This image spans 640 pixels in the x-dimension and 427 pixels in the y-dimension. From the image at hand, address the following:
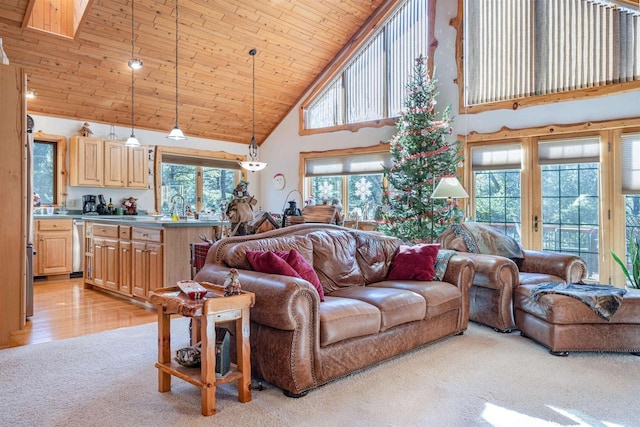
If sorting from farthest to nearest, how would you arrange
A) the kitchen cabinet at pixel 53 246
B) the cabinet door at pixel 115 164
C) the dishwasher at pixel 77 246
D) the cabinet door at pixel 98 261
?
the cabinet door at pixel 115 164, the dishwasher at pixel 77 246, the kitchen cabinet at pixel 53 246, the cabinet door at pixel 98 261

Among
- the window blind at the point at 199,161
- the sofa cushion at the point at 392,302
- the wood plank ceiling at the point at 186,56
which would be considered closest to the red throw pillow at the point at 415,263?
the sofa cushion at the point at 392,302

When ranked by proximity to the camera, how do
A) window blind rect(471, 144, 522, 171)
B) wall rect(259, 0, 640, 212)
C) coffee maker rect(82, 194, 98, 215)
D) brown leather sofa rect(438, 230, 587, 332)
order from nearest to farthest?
brown leather sofa rect(438, 230, 587, 332) < wall rect(259, 0, 640, 212) < window blind rect(471, 144, 522, 171) < coffee maker rect(82, 194, 98, 215)

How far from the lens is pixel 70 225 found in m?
6.64

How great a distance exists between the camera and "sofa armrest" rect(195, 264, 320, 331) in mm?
2441

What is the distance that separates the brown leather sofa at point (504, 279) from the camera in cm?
385

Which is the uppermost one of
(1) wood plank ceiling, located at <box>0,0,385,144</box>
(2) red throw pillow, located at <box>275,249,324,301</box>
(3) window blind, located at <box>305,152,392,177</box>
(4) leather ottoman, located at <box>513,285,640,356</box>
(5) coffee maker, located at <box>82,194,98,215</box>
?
(1) wood plank ceiling, located at <box>0,0,385,144</box>

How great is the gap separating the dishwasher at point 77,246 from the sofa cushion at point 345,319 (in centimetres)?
536

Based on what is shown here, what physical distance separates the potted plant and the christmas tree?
6.34 ft

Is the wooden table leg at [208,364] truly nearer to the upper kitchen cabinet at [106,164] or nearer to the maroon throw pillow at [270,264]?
the maroon throw pillow at [270,264]

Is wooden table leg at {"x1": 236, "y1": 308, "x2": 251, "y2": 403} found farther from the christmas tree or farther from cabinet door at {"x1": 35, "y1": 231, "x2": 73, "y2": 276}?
cabinet door at {"x1": 35, "y1": 231, "x2": 73, "y2": 276}

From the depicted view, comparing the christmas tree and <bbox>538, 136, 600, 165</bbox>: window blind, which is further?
the christmas tree

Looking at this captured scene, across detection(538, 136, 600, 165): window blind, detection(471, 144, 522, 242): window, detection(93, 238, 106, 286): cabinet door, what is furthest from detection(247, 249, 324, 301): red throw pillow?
detection(538, 136, 600, 165): window blind

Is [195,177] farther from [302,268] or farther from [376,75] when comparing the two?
[302,268]

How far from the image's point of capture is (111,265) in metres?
5.35
